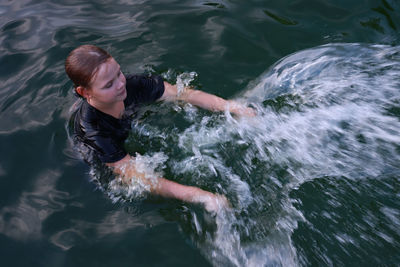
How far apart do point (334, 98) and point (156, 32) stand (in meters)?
2.35

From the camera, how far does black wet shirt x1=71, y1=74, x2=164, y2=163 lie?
2.84 metres

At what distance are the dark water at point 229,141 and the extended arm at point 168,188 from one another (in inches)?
3.1

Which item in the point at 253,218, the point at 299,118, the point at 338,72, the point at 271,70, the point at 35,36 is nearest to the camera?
the point at 253,218

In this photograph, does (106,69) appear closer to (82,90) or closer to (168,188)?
(82,90)

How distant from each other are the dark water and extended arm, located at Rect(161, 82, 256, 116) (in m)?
0.09

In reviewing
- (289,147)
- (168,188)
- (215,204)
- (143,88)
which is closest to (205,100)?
(143,88)

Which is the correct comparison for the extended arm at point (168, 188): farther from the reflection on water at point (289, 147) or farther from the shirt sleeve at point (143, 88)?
the shirt sleeve at point (143, 88)

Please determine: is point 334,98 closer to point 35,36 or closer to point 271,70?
point 271,70

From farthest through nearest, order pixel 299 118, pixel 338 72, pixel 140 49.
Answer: pixel 140 49 → pixel 338 72 → pixel 299 118

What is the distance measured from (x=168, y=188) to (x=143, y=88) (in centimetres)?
102

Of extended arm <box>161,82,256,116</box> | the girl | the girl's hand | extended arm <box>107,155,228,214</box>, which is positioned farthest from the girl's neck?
the girl's hand

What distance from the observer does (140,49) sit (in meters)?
4.34

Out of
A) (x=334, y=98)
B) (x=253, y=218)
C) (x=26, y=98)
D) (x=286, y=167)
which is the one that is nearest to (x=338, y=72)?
(x=334, y=98)

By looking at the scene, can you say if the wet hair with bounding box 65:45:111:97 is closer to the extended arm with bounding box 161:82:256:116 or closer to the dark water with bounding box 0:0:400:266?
the dark water with bounding box 0:0:400:266
